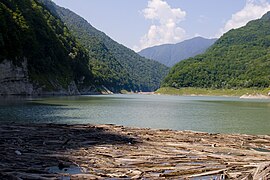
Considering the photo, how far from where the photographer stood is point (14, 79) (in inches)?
3497

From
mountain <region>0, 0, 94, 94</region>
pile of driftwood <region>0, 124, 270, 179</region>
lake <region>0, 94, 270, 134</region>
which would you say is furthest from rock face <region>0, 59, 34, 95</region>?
pile of driftwood <region>0, 124, 270, 179</region>

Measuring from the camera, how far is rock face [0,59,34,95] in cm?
8247

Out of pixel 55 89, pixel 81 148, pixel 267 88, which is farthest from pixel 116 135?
pixel 267 88

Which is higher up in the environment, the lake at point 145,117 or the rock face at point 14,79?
the rock face at point 14,79

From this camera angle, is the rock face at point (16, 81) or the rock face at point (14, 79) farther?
the rock face at point (16, 81)

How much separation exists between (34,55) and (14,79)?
87.5ft

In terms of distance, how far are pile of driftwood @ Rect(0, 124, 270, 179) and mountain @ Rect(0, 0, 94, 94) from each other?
65455 millimetres

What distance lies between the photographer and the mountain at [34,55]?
86.0 metres

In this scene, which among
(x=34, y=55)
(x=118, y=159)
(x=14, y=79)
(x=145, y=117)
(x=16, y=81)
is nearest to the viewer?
(x=118, y=159)

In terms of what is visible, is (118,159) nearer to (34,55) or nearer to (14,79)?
(14,79)

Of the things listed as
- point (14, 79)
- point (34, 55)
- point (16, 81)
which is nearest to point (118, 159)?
point (14, 79)

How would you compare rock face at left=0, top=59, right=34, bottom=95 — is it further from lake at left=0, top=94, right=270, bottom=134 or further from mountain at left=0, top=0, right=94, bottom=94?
lake at left=0, top=94, right=270, bottom=134

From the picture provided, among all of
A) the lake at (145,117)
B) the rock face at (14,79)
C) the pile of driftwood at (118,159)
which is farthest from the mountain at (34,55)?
the pile of driftwood at (118,159)

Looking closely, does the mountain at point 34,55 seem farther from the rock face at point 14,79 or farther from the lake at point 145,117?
the lake at point 145,117
